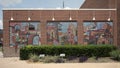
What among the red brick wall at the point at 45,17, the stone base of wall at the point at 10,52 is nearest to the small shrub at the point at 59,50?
the red brick wall at the point at 45,17

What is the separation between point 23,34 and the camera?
135 ft

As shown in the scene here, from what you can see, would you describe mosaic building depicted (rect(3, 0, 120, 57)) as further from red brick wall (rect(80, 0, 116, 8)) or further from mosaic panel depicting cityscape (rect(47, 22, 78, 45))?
red brick wall (rect(80, 0, 116, 8))

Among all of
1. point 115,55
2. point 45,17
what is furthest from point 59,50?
point 45,17

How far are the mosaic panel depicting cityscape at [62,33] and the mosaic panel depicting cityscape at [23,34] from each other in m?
1.56

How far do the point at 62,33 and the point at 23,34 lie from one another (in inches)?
196

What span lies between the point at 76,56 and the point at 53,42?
860 centimetres

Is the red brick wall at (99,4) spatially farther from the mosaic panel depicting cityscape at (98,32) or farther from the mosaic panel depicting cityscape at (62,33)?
the mosaic panel depicting cityscape at (62,33)

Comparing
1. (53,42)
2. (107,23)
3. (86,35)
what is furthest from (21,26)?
(107,23)

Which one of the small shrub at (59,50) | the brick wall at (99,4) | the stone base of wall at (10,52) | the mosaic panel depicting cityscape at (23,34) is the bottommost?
the stone base of wall at (10,52)

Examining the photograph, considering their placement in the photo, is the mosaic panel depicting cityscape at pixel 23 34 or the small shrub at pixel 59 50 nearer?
the small shrub at pixel 59 50

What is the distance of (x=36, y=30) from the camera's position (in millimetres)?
41250

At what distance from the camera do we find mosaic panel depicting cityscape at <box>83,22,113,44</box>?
41.3 metres

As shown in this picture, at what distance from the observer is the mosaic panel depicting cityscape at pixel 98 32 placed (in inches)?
1628

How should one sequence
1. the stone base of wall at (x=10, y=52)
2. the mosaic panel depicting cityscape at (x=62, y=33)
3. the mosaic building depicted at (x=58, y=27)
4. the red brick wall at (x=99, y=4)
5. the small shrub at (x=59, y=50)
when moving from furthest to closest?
the red brick wall at (x=99, y=4)
the mosaic panel depicting cityscape at (x=62, y=33)
the mosaic building depicted at (x=58, y=27)
the stone base of wall at (x=10, y=52)
the small shrub at (x=59, y=50)
